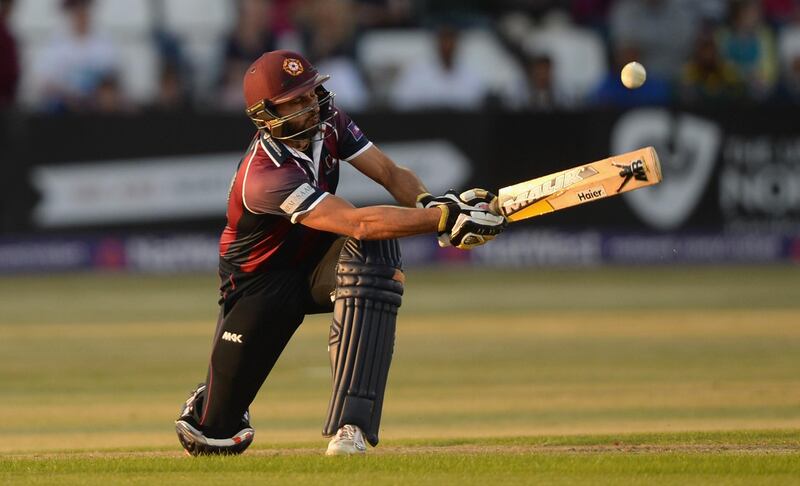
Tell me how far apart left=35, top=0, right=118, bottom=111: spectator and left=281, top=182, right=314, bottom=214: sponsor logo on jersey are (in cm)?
1075

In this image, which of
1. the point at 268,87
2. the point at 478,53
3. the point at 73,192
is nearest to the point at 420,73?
the point at 478,53

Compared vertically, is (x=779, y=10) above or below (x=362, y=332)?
above

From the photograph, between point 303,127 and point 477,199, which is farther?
point 303,127

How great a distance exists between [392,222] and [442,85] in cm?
1061

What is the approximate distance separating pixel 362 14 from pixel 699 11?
12.6ft

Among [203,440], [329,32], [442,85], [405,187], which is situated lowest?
[203,440]

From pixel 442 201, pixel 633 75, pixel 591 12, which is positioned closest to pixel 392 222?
pixel 442 201

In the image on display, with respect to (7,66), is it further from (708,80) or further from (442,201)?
(442,201)

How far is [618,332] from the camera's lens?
11.7m

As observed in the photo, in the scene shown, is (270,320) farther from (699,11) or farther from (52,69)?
(699,11)

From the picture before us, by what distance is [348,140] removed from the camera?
263 inches

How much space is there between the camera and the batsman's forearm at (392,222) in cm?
593

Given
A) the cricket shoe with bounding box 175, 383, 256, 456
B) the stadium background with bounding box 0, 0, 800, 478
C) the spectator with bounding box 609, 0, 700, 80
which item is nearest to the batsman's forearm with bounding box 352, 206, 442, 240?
the cricket shoe with bounding box 175, 383, 256, 456

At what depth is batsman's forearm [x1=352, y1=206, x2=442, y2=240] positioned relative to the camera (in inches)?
234
